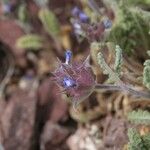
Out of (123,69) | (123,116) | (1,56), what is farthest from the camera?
(1,56)

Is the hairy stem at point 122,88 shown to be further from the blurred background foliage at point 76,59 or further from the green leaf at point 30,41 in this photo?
the green leaf at point 30,41

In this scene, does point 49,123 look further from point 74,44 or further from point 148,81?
point 148,81

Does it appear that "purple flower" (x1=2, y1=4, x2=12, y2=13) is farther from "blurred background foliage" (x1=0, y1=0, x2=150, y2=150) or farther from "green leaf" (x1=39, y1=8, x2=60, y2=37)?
"green leaf" (x1=39, y1=8, x2=60, y2=37)

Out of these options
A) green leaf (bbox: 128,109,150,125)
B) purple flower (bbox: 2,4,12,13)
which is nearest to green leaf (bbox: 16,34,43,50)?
purple flower (bbox: 2,4,12,13)

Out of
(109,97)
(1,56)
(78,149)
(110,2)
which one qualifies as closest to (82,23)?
(110,2)

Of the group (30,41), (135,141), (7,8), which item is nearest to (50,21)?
(30,41)

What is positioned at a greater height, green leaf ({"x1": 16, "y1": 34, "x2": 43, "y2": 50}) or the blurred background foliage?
green leaf ({"x1": 16, "y1": 34, "x2": 43, "y2": 50})
